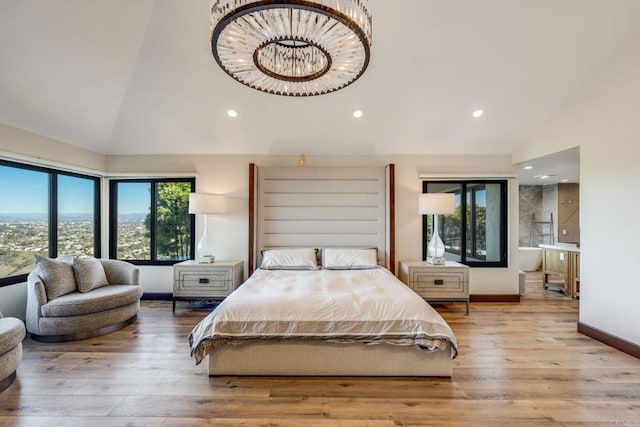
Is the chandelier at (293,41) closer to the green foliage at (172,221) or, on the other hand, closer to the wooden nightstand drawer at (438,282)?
the wooden nightstand drawer at (438,282)

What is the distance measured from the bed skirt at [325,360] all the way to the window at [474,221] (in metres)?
2.41

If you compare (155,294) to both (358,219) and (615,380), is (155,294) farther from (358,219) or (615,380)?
(615,380)

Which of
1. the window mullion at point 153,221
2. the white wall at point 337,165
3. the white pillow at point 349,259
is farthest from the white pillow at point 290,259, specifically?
the window mullion at point 153,221

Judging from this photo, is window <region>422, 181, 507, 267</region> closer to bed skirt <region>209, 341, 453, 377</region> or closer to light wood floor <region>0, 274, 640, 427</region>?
light wood floor <region>0, 274, 640, 427</region>

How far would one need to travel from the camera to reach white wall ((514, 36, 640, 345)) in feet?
8.92

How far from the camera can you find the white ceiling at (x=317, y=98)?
8.45 feet

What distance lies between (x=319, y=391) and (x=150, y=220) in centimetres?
379

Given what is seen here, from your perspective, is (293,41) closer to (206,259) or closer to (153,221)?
(206,259)

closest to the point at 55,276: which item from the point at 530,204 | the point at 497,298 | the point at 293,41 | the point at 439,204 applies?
the point at 293,41

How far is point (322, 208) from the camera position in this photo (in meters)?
4.35

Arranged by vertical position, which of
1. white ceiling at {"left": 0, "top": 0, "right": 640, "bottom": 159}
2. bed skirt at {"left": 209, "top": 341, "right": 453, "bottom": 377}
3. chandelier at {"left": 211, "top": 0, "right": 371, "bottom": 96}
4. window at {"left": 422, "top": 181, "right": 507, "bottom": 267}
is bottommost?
bed skirt at {"left": 209, "top": 341, "right": 453, "bottom": 377}

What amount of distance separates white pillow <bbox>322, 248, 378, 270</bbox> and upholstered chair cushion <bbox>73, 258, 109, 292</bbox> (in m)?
2.77

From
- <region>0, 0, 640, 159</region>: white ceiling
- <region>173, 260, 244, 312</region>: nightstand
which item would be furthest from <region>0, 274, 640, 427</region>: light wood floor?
<region>0, 0, 640, 159</region>: white ceiling

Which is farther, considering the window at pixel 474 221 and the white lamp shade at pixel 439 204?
the window at pixel 474 221
